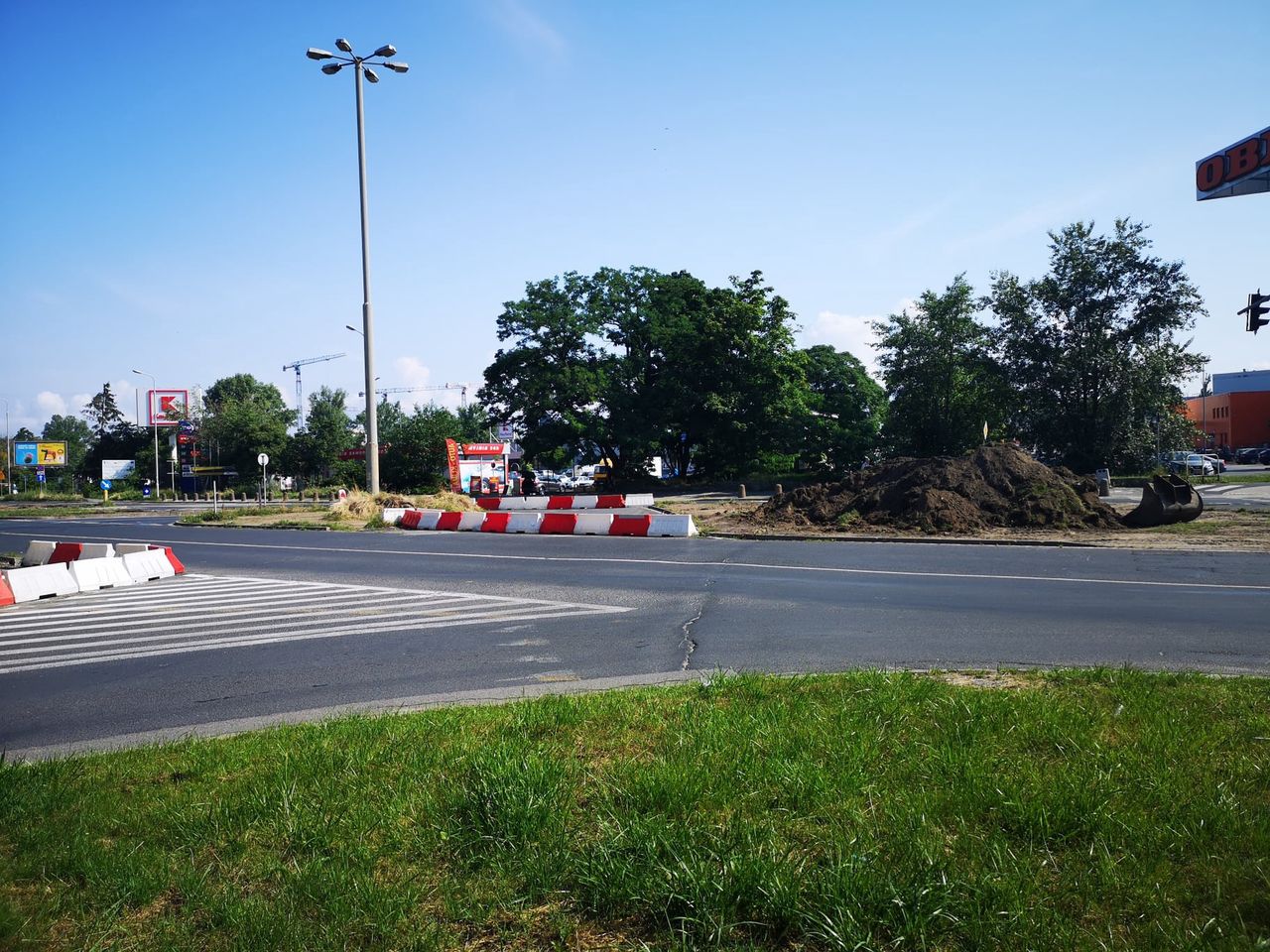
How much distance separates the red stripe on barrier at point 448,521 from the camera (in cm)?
2792

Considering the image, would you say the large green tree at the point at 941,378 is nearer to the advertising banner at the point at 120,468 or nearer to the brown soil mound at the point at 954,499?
the brown soil mound at the point at 954,499

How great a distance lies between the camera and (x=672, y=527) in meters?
23.6

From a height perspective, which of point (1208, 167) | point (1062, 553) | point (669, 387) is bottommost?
point (1062, 553)

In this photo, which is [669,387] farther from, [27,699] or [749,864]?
[749,864]

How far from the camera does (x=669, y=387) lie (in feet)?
158

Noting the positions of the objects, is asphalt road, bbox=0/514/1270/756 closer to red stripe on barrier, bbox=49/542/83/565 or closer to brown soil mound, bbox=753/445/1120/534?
red stripe on barrier, bbox=49/542/83/565

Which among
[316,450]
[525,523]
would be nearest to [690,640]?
[525,523]

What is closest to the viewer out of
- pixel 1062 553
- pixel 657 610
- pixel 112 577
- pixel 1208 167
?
pixel 657 610

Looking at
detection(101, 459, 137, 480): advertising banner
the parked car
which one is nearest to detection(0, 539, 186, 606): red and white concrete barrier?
the parked car

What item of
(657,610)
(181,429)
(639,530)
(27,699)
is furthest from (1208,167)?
(181,429)

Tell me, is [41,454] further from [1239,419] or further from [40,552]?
[1239,419]

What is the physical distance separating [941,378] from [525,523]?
3158cm

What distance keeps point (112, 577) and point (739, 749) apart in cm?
1471

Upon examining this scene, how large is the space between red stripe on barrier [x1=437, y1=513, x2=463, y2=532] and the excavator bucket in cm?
1928
